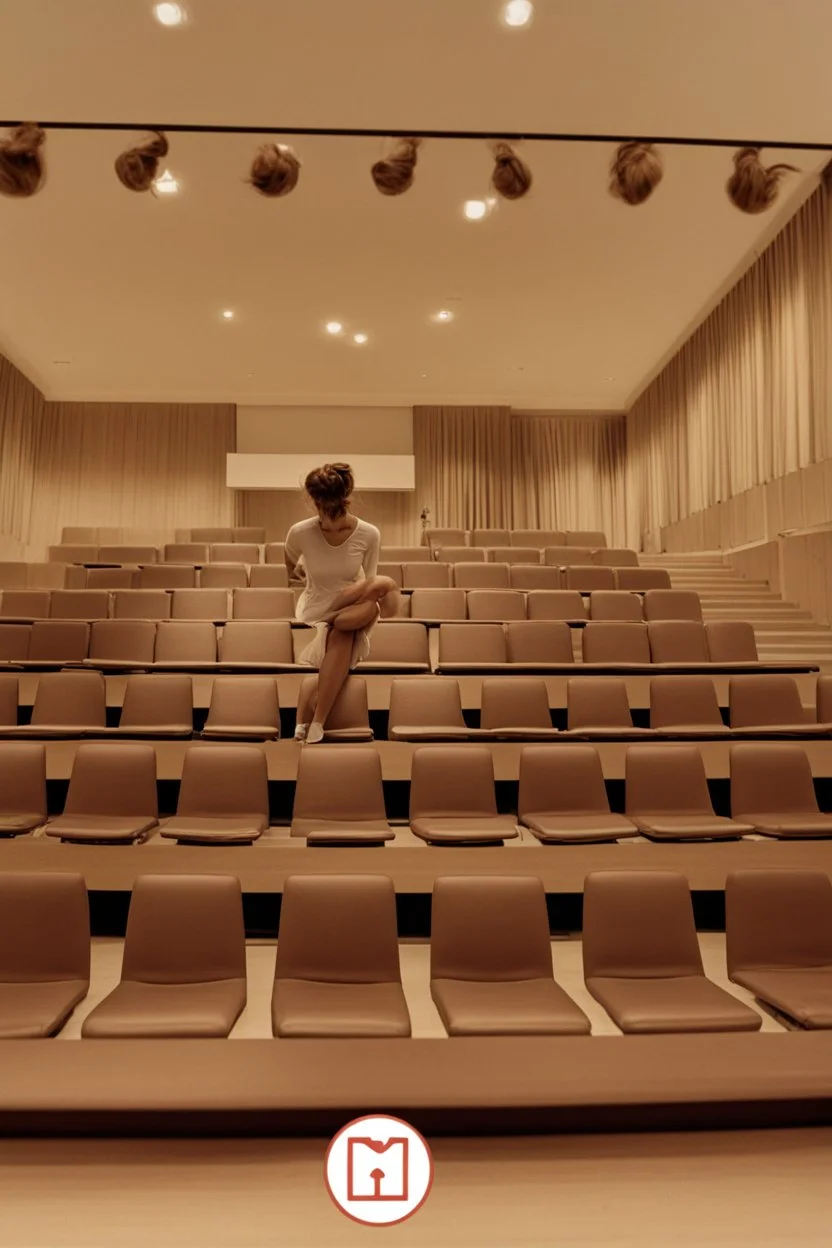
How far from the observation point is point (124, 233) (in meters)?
4.88

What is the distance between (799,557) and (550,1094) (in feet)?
14.0

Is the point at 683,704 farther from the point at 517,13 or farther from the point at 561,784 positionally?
the point at 517,13

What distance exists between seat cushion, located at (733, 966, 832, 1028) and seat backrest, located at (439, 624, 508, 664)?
5.56 ft

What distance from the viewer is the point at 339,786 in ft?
7.12

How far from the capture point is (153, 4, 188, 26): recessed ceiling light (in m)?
3.23

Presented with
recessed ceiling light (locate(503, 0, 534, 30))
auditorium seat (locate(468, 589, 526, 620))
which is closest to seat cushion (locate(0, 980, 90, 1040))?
auditorium seat (locate(468, 589, 526, 620))

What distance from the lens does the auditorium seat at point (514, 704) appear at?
264 cm

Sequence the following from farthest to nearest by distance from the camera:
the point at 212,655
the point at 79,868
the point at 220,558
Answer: the point at 220,558
the point at 212,655
the point at 79,868

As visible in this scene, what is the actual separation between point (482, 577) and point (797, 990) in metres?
2.96

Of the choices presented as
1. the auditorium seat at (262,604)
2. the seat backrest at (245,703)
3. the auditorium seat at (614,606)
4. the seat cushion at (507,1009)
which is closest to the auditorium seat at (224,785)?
the seat backrest at (245,703)

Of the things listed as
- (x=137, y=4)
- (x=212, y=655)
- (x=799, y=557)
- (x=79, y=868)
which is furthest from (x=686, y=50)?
(x=79, y=868)

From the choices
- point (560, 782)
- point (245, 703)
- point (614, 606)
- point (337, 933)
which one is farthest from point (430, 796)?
point (614, 606)

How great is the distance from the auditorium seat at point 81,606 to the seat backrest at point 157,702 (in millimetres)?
1121

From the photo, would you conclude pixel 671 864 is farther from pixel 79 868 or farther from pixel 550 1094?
pixel 79 868
